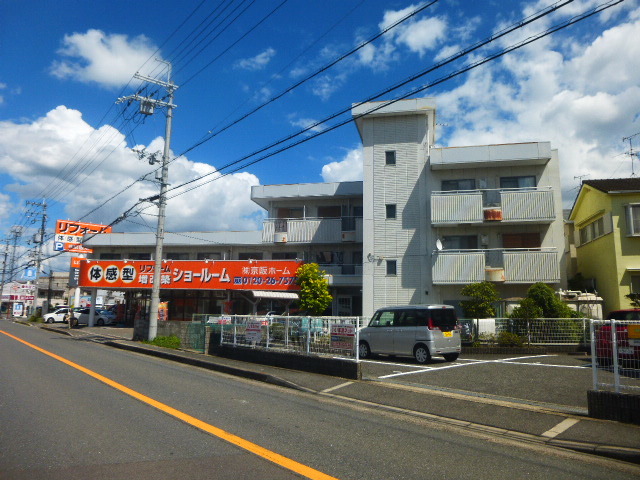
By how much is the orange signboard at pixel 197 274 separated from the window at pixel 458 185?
879cm

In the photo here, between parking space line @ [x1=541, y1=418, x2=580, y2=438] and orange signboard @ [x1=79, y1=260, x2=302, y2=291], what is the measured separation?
1942cm

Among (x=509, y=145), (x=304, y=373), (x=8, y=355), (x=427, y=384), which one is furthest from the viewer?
(x=509, y=145)

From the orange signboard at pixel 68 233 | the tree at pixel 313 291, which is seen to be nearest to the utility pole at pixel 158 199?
the tree at pixel 313 291

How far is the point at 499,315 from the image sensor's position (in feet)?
68.7

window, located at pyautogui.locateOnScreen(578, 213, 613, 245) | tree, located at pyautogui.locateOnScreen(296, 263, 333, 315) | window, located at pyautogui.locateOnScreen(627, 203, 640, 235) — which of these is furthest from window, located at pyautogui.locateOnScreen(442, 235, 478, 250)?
tree, located at pyautogui.locateOnScreen(296, 263, 333, 315)

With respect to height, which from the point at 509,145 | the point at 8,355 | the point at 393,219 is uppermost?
the point at 509,145

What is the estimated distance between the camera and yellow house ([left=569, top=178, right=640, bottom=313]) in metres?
19.5

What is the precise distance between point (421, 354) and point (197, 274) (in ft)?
58.5

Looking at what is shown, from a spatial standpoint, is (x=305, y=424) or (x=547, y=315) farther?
(x=547, y=315)

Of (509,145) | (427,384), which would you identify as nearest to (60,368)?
(427,384)

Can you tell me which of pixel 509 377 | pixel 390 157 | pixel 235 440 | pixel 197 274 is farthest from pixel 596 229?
pixel 235 440

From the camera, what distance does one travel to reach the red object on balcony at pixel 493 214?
862 inches

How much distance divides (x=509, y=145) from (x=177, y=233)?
22.3m

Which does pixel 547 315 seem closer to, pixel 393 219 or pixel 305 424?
pixel 393 219
